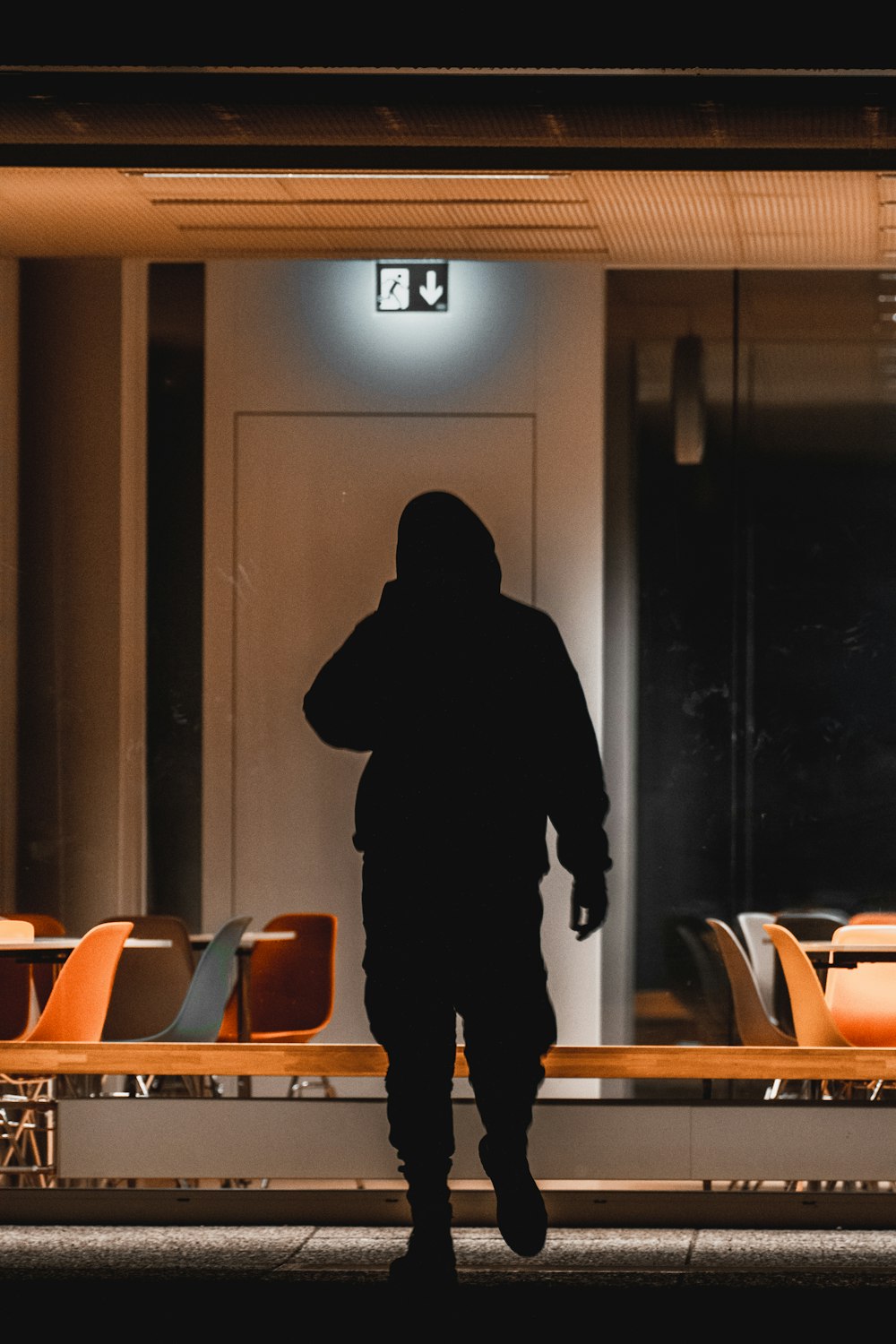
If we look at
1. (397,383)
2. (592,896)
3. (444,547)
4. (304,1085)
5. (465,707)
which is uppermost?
(397,383)

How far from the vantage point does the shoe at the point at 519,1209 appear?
14.1 feet

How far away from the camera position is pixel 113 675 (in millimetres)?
6668

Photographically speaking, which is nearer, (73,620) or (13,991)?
(13,991)

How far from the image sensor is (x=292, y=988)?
6.68 m

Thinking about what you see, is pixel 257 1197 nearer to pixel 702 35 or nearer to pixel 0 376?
pixel 0 376

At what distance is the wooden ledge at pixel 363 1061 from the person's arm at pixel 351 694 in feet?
5.84

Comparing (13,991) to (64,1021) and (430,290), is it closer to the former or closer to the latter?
(64,1021)

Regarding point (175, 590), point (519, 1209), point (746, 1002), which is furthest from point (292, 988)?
point (519, 1209)

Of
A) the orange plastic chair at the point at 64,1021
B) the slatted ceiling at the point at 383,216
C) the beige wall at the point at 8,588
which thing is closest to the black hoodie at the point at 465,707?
the orange plastic chair at the point at 64,1021

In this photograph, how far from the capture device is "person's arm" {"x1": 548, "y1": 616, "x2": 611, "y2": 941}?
4.43 m

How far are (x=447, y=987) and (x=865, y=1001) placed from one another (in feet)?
7.65

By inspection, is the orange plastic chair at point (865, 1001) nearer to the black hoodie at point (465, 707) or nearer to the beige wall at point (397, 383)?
the beige wall at point (397, 383)

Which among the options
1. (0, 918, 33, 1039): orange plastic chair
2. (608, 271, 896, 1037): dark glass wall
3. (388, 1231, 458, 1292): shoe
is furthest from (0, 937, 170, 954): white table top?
(388, 1231, 458, 1292): shoe

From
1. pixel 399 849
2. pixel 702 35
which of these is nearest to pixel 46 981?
pixel 399 849
